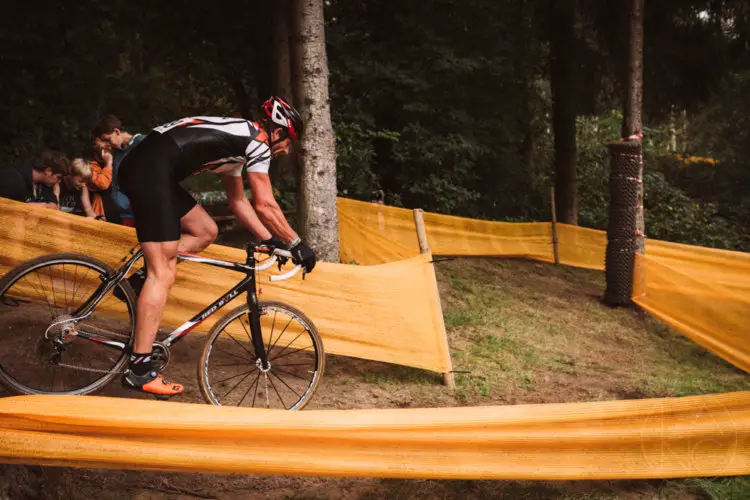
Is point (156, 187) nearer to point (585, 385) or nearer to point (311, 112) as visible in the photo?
point (311, 112)

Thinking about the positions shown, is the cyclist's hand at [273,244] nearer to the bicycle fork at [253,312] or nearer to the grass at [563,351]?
the bicycle fork at [253,312]

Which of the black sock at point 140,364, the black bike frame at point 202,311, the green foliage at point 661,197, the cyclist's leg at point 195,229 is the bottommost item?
the green foliage at point 661,197

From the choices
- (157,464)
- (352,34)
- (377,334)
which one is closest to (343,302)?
(377,334)

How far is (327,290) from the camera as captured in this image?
545cm

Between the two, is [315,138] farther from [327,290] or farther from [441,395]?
[441,395]

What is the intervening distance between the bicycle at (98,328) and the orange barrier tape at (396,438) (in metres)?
1.57

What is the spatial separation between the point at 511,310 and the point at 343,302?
440 centimetres

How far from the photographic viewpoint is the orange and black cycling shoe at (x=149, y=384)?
3871 mm

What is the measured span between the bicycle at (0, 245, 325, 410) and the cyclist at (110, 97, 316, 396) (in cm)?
16

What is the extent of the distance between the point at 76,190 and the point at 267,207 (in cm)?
330

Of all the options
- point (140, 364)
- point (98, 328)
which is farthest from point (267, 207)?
point (98, 328)

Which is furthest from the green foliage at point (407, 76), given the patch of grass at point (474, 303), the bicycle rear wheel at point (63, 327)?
the bicycle rear wheel at point (63, 327)

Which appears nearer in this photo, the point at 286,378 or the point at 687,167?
the point at 286,378

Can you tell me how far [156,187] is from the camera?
3.77m
